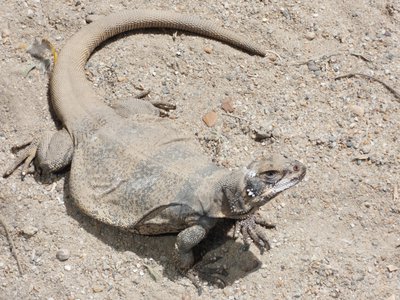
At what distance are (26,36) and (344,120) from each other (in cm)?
326

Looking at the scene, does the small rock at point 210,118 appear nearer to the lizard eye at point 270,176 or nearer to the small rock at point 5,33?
the lizard eye at point 270,176

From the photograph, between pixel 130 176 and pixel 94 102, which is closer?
pixel 130 176

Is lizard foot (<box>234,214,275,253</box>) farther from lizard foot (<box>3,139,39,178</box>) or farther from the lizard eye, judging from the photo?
lizard foot (<box>3,139,39,178</box>)

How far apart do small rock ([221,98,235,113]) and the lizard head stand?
1.37 m

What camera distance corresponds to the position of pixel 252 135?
236 inches

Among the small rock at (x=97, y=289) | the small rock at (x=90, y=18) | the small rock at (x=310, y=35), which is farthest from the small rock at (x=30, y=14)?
the small rock at (x=97, y=289)

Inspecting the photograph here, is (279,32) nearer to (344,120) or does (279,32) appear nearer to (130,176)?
(344,120)

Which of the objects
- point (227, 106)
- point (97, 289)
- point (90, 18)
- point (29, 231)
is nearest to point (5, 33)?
point (90, 18)

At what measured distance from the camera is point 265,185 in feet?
15.7

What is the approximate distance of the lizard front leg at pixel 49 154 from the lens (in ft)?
18.6

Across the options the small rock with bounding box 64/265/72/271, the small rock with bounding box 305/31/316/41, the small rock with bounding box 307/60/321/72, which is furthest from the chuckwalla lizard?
the small rock with bounding box 305/31/316/41

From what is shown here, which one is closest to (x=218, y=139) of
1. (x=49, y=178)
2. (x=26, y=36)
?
(x=49, y=178)

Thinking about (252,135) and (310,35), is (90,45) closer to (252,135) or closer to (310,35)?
(252,135)

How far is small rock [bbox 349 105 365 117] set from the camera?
6156 mm
